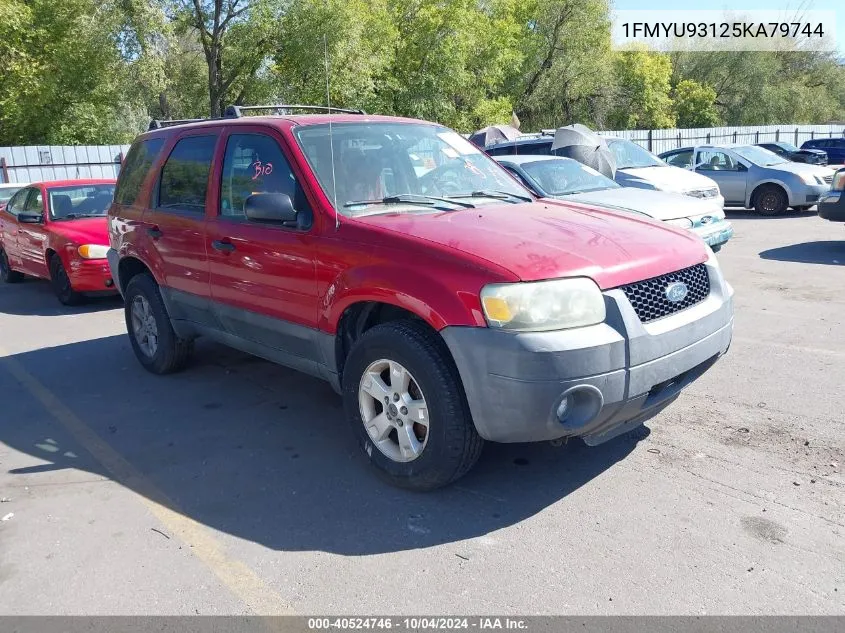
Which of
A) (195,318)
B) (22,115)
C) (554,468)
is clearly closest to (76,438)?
(195,318)

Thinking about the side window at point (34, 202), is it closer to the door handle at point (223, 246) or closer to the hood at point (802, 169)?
the door handle at point (223, 246)

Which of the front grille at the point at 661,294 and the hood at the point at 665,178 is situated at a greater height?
the hood at the point at 665,178

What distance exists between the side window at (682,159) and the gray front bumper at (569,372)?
44.5 feet

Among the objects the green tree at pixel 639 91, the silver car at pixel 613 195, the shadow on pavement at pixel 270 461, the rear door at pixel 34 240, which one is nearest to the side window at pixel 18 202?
the rear door at pixel 34 240

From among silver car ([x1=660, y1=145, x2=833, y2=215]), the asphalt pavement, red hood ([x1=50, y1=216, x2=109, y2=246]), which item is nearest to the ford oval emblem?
the asphalt pavement

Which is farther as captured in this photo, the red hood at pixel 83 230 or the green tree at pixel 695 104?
the green tree at pixel 695 104

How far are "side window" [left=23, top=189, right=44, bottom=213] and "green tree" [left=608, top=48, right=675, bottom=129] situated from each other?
38.2 metres

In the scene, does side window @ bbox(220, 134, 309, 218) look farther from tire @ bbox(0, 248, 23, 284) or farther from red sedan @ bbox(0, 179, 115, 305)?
tire @ bbox(0, 248, 23, 284)

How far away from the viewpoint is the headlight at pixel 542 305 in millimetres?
3232

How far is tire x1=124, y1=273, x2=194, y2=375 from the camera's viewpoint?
5.80 meters

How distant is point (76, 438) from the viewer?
15.7 feet

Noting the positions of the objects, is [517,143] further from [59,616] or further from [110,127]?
[110,127]

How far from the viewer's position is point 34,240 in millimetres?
9820

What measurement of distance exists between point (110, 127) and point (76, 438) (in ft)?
81.0
